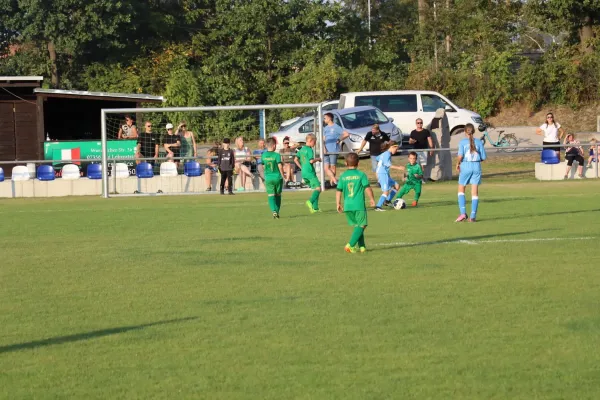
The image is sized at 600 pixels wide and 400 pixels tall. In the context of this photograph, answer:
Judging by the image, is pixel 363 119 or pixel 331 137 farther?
pixel 363 119

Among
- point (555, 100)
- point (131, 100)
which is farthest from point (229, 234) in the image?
point (555, 100)

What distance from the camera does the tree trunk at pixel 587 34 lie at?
49812 mm

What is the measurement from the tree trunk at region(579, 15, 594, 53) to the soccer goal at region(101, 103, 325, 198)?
70.5ft

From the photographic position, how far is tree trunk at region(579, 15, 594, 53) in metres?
49.8

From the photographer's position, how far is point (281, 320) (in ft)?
31.4

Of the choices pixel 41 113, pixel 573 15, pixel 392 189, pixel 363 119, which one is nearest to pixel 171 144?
pixel 41 113

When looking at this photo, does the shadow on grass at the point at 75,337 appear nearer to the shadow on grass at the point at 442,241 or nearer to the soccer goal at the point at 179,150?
the shadow on grass at the point at 442,241

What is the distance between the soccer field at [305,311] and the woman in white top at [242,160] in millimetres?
9694

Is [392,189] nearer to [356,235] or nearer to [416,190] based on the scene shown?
[416,190]

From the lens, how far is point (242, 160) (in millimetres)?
28516

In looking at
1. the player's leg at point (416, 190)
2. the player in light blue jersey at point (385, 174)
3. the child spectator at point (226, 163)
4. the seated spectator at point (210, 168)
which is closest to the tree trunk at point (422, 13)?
the seated spectator at point (210, 168)

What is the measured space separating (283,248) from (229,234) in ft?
8.05

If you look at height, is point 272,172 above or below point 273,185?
above

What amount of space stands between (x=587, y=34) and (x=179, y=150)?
27.2 meters
